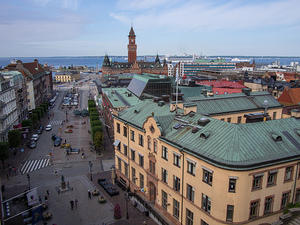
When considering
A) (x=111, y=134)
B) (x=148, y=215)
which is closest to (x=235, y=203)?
(x=148, y=215)

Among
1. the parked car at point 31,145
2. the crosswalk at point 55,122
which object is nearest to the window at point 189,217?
the parked car at point 31,145

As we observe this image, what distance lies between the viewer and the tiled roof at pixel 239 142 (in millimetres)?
27219

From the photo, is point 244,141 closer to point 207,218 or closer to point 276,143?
point 276,143

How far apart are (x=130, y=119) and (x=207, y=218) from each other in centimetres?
2170

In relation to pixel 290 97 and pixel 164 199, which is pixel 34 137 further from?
pixel 290 97

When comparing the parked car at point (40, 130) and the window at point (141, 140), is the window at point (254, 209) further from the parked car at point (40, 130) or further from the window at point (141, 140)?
the parked car at point (40, 130)

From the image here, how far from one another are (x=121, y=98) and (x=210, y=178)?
56011 millimetres

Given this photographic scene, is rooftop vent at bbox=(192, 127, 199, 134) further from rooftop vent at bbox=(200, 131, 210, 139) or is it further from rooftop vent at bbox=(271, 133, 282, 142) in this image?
rooftop vent at bbox=(271, 133, 282, 142)

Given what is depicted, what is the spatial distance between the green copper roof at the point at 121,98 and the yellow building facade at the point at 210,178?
3277 cm

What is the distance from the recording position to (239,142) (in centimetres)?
2855

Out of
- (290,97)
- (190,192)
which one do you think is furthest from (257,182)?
(290,97)

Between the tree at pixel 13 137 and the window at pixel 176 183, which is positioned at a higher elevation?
the window at pixel 176 183

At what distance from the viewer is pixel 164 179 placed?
37.7 metres

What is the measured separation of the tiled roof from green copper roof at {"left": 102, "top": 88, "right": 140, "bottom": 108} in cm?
3772
